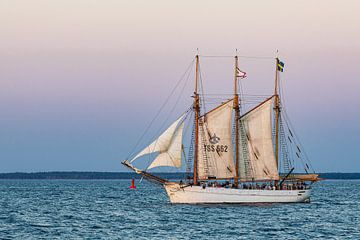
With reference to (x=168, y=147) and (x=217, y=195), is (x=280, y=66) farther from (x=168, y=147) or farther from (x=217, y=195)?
(x=168, y=147)

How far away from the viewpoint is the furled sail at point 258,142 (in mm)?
97250

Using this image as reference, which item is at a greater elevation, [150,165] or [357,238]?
[150,165]

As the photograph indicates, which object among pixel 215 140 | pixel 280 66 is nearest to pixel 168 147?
pixel 215 140

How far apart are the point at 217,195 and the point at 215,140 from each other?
616cm

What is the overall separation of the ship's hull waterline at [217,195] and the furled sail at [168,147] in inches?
245

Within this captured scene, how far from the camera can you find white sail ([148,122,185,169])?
8856cm

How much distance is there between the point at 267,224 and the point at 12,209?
37710 mm

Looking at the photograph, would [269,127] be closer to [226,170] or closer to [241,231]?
[226,170]

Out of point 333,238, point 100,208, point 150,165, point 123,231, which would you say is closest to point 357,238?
point 333,238

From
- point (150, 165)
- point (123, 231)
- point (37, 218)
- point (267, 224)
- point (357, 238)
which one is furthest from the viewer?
point (150, 165)

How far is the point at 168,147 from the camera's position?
290 feet

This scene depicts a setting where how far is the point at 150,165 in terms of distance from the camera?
8950 cm

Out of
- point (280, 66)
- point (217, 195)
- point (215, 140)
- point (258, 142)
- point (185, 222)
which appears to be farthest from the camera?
point (280, 66)

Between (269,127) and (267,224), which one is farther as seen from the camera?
(269,127)
